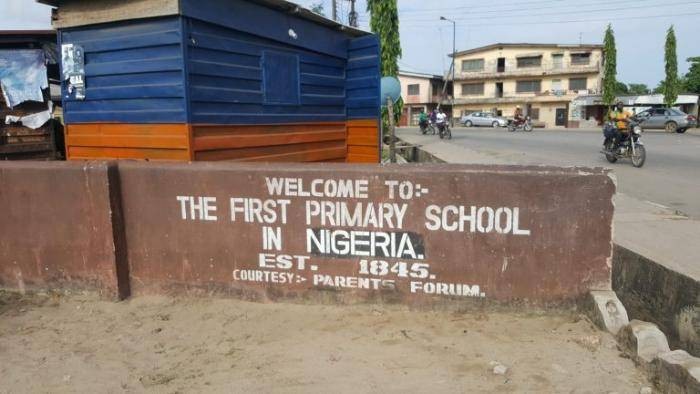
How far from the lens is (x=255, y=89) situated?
5.75 m

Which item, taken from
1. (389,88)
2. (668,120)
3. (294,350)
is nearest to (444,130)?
(668,120)

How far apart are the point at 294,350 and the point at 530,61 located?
180 ft

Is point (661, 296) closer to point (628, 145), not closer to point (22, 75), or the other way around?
point (22, 75)

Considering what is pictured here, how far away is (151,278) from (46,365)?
3.51 feet

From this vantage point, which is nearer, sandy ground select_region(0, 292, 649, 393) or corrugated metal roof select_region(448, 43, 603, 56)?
sandy ground select_region(0, 292, 649, 393)

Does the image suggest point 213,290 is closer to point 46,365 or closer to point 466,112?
point 46,365

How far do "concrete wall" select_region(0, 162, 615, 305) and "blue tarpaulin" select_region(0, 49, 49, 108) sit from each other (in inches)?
136

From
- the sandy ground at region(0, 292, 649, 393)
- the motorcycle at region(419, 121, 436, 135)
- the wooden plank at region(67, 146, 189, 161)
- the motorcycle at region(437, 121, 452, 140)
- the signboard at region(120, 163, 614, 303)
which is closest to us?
the sandy ground at region(0, 292, 649, 393)

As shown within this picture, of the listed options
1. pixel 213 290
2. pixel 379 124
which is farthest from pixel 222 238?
pixel 379 124

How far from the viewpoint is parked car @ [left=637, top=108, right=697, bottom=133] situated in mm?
29031

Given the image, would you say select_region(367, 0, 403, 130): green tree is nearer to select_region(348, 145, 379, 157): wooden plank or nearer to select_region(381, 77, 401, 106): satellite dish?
select_region(381, 77, 401, 106): satellite dish

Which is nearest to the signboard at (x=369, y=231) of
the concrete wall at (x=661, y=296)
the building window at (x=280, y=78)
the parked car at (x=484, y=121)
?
the concrete wall at (x=661, y=296)

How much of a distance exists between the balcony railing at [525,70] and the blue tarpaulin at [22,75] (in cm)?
5038

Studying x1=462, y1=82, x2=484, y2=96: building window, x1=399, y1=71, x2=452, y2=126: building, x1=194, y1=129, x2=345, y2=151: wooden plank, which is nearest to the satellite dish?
x1=194, y1=129, x2=345, y2=151: wooden plank
